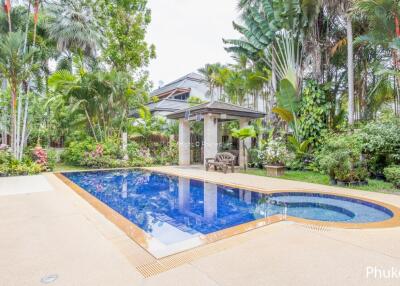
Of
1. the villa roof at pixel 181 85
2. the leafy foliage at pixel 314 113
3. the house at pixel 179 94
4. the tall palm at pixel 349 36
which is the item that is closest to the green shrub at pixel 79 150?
the house at pixel 179 94

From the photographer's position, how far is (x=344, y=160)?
339 inches

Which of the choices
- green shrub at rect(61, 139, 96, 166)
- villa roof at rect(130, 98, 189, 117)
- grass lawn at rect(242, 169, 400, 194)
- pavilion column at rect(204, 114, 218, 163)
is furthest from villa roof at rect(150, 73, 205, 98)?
grass lawn at rect(242, 169, 400, 194)

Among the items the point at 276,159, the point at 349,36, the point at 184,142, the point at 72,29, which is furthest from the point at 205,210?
the point at 72,29

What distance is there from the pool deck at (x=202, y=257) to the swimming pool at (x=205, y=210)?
0.45m

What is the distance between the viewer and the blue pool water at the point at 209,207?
526 cm

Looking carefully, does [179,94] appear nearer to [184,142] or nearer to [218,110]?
[184,142]

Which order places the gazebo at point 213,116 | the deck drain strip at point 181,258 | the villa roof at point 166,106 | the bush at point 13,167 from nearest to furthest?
the deck drain strip at point 181,258 < the bush at point 13,167 < the gazebo at point 213,116 < the villa roof at point 166,106

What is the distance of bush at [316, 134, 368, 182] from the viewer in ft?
28.1

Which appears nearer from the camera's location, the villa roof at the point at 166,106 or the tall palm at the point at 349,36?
the tall palm at the point at 349,36

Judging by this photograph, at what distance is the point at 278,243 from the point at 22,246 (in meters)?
3.99

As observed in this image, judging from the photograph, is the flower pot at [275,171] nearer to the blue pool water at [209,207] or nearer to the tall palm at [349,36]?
the blue pool water at [209,207]

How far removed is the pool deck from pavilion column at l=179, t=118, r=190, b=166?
11601 millimetres

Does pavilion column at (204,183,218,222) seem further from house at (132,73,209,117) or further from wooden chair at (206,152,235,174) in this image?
house at (132,73,209,117)

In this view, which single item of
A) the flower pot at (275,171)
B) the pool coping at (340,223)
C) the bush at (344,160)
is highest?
the bush at (344,160)
